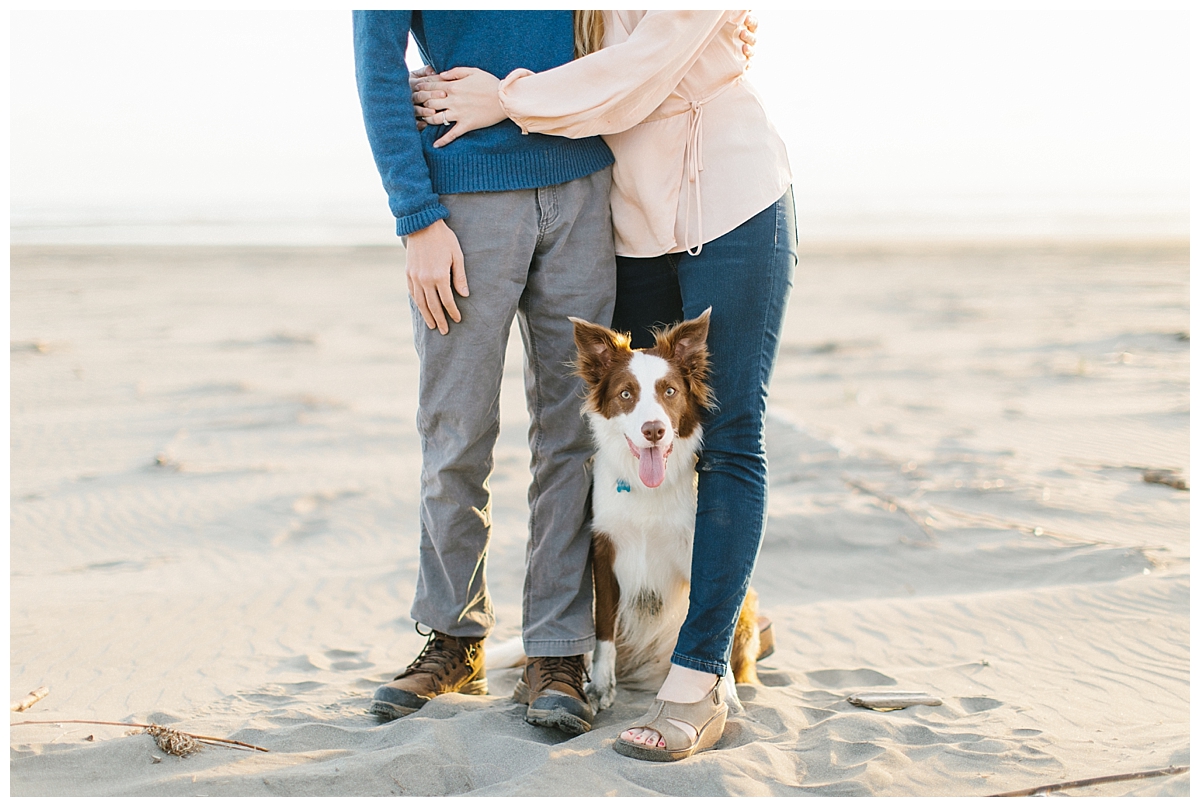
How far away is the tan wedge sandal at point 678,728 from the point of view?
2.76 meters

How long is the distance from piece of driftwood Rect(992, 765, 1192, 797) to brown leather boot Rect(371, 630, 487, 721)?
1.82m

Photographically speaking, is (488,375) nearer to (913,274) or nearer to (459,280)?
(459,280)

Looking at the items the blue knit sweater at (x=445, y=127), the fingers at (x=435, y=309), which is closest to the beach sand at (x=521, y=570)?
the fingers at (x=435, y=309)

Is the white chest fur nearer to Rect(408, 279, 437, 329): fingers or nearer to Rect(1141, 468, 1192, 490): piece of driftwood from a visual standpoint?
Rect(408, 279, 437, 329): fingers

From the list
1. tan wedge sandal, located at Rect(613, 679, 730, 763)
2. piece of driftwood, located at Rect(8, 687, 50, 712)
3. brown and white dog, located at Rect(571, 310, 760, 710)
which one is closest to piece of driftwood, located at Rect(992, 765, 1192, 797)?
tan wedge sandal, located at Rect(613, 679, 730, 763)

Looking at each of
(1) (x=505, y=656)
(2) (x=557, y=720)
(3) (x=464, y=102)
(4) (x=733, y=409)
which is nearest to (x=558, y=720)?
(2) (x=557, y=720)

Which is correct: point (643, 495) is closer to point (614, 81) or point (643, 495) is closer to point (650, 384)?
point (650, 384)

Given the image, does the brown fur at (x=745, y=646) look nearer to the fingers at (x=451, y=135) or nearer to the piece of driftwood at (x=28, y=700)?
the fingers at (x=451, y=135)

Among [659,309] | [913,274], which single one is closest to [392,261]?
[913,274]

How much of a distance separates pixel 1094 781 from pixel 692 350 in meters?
1.70

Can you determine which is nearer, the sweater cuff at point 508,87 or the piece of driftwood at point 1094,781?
the piece of driftwood at point 1094,781

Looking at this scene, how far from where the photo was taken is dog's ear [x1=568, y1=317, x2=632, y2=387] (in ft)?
9.78

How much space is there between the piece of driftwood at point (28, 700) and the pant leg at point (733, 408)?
2.37 meters

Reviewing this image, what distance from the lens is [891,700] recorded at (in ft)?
10.9
